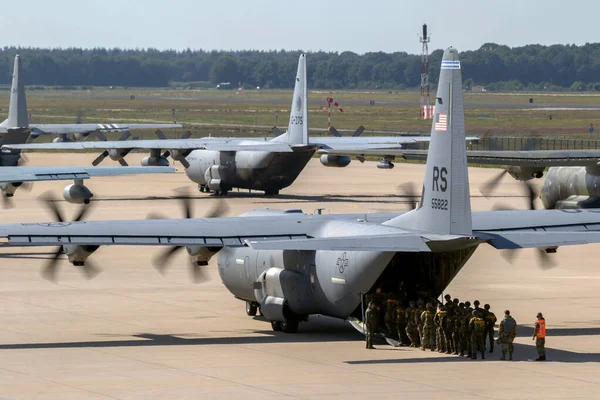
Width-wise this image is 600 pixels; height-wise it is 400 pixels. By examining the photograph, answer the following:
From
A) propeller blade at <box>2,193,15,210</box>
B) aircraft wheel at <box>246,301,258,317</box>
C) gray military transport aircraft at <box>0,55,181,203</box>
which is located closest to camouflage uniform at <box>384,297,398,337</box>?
aircraft wheel at <box>246,301,258,317</box>

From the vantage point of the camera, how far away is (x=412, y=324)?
102 feet

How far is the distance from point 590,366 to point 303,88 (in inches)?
1781

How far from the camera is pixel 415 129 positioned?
16125 centimetres

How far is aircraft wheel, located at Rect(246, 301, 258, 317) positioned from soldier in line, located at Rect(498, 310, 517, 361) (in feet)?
29.6

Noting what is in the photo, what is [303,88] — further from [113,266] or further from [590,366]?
[590,366]

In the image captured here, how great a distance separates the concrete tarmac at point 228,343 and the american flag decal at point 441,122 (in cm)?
544

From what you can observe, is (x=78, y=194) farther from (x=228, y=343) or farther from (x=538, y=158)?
(x=228, y=343)

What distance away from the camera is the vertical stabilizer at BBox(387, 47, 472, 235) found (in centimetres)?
2958

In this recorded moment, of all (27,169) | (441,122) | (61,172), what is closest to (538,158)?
(61,172)

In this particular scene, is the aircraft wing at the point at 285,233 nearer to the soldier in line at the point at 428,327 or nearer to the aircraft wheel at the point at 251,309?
the soldier in line at the point at 428,327

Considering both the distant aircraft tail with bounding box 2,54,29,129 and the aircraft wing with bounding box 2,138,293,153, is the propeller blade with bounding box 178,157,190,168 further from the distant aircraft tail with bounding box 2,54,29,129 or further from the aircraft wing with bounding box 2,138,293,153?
the distant aircraft tail with bounding box 2,54,29,129

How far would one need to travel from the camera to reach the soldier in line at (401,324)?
31.4 meters

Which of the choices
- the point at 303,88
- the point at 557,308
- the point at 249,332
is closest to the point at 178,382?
the point at 249,332

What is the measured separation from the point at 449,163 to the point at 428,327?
401 centimetres
